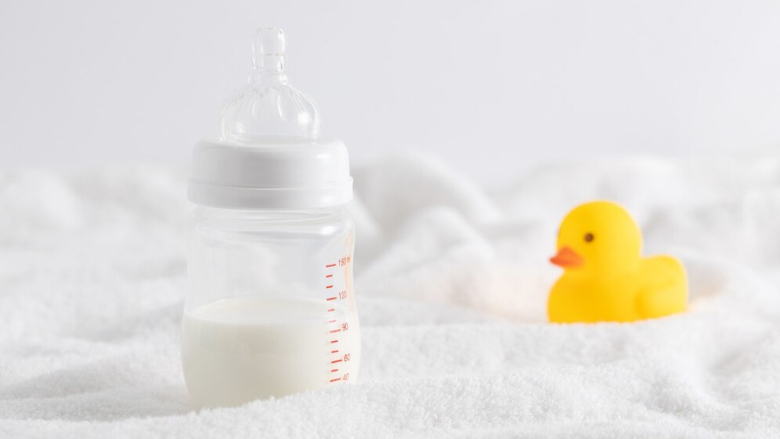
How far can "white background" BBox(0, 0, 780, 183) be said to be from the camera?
268cm

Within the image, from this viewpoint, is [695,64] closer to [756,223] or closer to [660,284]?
[756,223]

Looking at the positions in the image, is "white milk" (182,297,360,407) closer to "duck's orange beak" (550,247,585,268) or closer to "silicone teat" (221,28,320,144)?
"silicone teat" (221,28,320,144)

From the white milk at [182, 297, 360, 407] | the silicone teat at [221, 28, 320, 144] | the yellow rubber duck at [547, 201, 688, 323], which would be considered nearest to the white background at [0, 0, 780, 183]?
the yellow rubber duck at [547, 201, 688, 323]

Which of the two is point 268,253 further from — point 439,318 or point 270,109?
point 439,318

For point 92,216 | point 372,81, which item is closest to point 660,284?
point 92,216

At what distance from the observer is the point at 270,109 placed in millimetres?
1049

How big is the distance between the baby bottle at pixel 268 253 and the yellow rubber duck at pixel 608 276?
482mm

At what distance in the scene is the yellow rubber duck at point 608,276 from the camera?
4.71 ft

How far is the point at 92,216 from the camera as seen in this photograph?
2219 mm

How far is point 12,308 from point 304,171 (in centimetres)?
74

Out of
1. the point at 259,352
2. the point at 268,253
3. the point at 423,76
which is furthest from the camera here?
the point at 423,76

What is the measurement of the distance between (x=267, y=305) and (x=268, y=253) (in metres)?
0.08

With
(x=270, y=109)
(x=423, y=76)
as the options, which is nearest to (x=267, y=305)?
(x=270, y=109)

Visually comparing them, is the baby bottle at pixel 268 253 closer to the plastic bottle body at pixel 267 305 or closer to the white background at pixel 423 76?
the plastic bottle body at pixel 267 305
